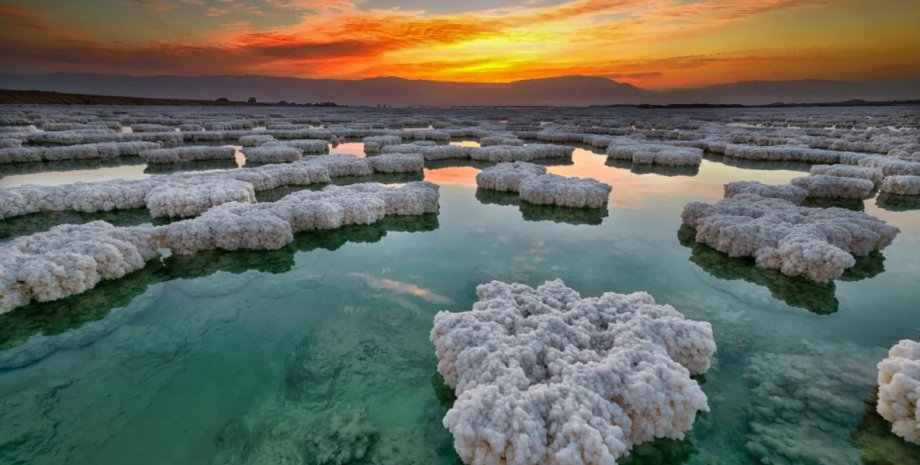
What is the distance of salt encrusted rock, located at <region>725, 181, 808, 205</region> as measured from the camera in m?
18.9

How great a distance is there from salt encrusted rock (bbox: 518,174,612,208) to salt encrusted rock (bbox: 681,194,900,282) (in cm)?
Result: 442

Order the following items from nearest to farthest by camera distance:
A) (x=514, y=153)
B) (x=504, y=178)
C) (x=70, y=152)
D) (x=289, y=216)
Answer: (x=289, y=216)
(x=504, y=178)
(x=70, y=152)
(x=514, y=153)

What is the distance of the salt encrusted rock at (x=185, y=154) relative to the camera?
31.5 meters

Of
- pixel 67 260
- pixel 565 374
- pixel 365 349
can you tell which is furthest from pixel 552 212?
pixel 67 260

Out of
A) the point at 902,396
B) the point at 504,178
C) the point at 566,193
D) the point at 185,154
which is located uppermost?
the point at 185,154

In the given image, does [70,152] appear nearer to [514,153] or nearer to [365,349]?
[514,153]

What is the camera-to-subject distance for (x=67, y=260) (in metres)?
10.6

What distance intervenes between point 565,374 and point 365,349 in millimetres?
4295

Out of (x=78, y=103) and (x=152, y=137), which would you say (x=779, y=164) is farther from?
(x=78, y=103)

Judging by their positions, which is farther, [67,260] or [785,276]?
[785,276]

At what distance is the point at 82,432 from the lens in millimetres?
6520

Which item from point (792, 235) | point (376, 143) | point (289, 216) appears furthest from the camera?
point (376, 143)

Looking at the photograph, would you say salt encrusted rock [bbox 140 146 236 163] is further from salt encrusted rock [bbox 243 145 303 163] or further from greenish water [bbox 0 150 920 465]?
greenish water [bbox 0 150 920 465]

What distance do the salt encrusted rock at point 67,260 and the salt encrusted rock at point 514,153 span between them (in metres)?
24.8
